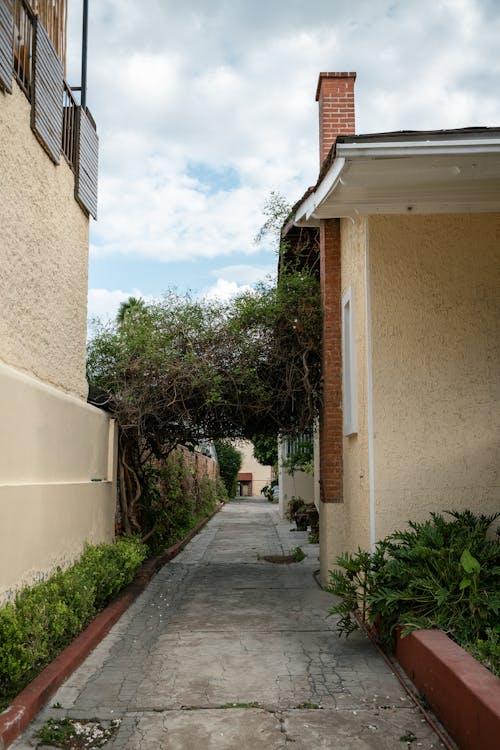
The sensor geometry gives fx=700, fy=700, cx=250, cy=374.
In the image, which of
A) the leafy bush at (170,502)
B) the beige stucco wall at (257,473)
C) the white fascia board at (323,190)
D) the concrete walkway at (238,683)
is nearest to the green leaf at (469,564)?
the concrete walkway at (238,683)

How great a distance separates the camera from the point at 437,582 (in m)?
5.14

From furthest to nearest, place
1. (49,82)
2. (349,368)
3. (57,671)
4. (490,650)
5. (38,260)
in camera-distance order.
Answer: (349,368) → (49,82) → (38,260) → (57,671) → (490,650)

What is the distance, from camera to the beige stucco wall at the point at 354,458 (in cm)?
694

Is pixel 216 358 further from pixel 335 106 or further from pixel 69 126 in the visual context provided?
pixel 335 106

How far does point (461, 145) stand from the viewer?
5074 mm

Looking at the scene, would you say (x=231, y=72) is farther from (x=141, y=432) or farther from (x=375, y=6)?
(x=141, y=432)

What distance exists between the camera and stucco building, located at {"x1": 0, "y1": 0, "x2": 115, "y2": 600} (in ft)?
17.5

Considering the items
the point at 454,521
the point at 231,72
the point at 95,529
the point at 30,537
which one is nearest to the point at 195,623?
the point at 95,529

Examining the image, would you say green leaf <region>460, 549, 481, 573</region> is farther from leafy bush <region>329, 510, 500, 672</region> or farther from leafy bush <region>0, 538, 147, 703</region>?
leafy bush <region>0, 538, 147, 703</region>

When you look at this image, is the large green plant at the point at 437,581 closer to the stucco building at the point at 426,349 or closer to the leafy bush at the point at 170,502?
the stucco building at the point at 426,349

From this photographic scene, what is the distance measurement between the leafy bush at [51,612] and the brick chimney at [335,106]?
6024 mm

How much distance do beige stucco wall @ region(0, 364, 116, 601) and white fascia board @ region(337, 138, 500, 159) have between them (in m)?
3.02

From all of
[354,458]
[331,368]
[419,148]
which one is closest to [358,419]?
[354,458]

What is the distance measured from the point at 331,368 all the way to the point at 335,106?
3764 millimetres
